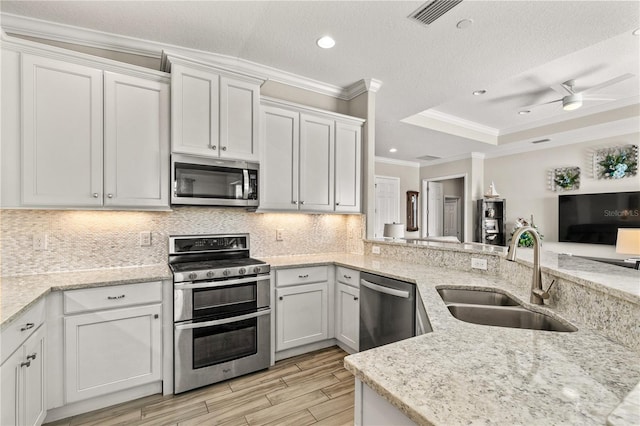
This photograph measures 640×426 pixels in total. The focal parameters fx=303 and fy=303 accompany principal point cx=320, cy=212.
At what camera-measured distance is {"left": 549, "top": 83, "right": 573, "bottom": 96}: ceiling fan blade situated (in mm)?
3682

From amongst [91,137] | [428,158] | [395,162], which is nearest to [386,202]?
[395,162]

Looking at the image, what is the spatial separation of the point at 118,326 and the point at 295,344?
56.4 inches

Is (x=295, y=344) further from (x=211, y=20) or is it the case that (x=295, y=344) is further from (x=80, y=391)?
(x=211, y=20)

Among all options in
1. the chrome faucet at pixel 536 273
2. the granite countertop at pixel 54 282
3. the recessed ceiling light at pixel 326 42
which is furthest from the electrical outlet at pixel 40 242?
the chrome faucet at pixel 536 273

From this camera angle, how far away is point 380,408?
842 millimetres

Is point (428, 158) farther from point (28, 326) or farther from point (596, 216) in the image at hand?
point (28, 326)

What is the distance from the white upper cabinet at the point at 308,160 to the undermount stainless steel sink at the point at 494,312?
1.67 metres

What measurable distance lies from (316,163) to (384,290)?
5.06ft

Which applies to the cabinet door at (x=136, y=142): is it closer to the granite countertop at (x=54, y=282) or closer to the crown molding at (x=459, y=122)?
the granite countertop at (x=54, y=282)

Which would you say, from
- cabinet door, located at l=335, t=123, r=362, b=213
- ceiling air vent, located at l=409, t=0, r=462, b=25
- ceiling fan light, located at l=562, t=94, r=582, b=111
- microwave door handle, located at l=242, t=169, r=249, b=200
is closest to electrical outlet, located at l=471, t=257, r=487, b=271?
cabinet door, located at l=335, t=123, r=362, b=213

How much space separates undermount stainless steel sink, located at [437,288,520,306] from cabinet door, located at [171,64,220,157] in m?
2.12

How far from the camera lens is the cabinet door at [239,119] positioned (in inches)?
105

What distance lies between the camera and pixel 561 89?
3756 mm

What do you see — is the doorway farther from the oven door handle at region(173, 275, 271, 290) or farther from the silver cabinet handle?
the silver cabinet handle
